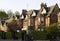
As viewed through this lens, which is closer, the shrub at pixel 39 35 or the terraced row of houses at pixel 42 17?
the shrub at pixel 39 35

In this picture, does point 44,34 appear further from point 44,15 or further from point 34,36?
point 44,15

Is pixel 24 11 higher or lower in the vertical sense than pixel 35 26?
higher

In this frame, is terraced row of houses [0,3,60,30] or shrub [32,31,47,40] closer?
shrub [32,31,47,40]

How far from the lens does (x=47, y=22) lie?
2441 inches

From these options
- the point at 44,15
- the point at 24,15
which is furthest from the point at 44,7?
the point at 24,15

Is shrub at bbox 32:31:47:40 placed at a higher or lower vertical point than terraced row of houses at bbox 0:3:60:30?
lower

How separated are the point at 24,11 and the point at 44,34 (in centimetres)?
3258

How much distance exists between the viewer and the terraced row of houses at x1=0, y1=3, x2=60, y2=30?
61250mm

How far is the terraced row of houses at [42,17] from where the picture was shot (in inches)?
2411

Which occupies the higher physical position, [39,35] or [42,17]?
[42,17]

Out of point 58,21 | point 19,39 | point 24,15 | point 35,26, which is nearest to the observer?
point 19,39

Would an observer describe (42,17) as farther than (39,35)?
Yes

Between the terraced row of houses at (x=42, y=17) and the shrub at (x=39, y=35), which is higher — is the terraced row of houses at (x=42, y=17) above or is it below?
above

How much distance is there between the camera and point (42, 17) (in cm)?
6388
